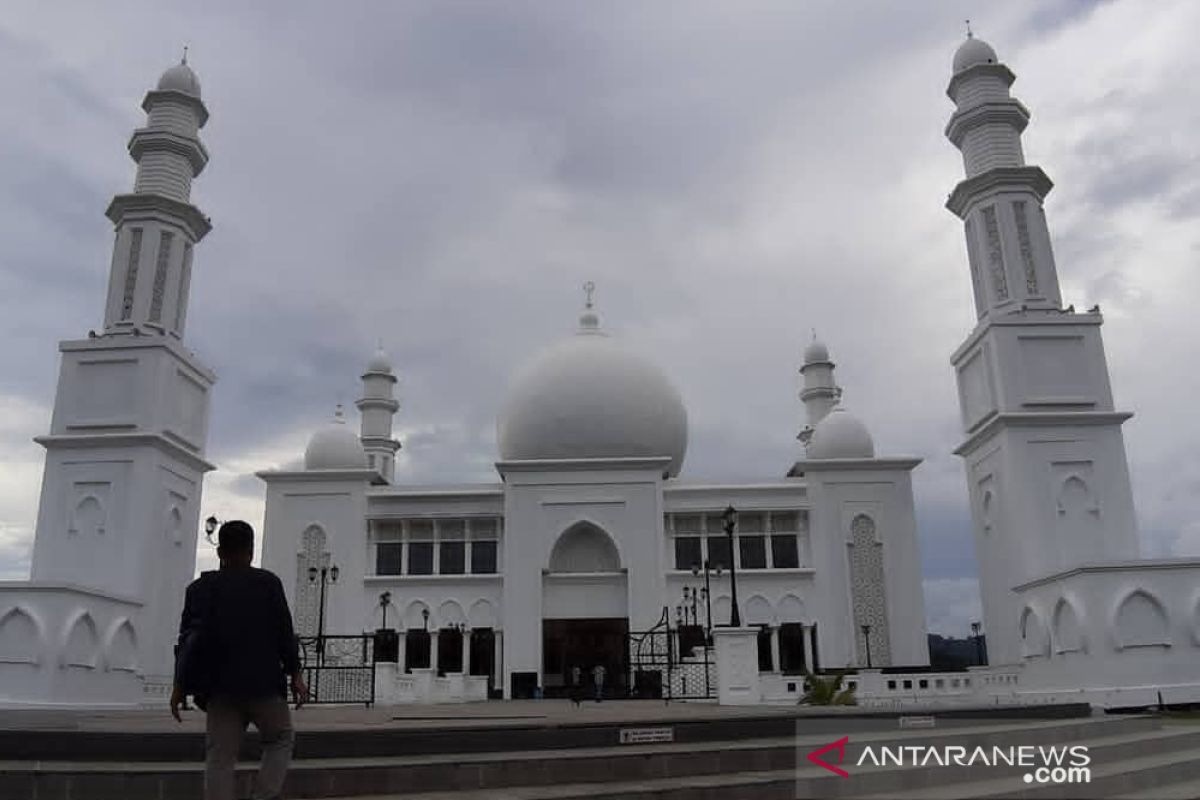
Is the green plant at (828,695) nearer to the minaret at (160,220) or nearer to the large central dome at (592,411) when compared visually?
the large central dome at (592,411)

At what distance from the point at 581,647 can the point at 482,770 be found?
23948 mm

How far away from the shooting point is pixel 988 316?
26.2m

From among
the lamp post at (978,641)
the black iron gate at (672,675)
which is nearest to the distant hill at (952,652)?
the lamp post at (978,641)

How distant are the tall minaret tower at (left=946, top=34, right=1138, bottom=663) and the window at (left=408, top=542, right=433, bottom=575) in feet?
58.5

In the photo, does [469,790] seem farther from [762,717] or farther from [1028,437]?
[1028,437]

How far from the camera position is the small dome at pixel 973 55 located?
28266 millimetres

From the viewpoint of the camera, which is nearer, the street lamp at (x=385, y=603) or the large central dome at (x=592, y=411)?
the street lamp at (x=385, y=603)

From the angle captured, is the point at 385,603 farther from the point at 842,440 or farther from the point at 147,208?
the point at 842,440

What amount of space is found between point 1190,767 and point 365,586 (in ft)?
88.8

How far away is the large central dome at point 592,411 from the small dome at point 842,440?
524 cm

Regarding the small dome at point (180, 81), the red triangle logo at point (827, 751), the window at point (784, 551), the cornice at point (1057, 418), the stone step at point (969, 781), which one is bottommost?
the stone step at point (969, 781)

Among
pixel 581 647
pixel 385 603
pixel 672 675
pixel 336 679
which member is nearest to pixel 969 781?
pixel 672 675

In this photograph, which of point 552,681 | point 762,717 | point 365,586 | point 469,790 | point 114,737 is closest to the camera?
point 469,790

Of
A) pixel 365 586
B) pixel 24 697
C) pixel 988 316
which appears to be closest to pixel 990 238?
pixel 988 316
